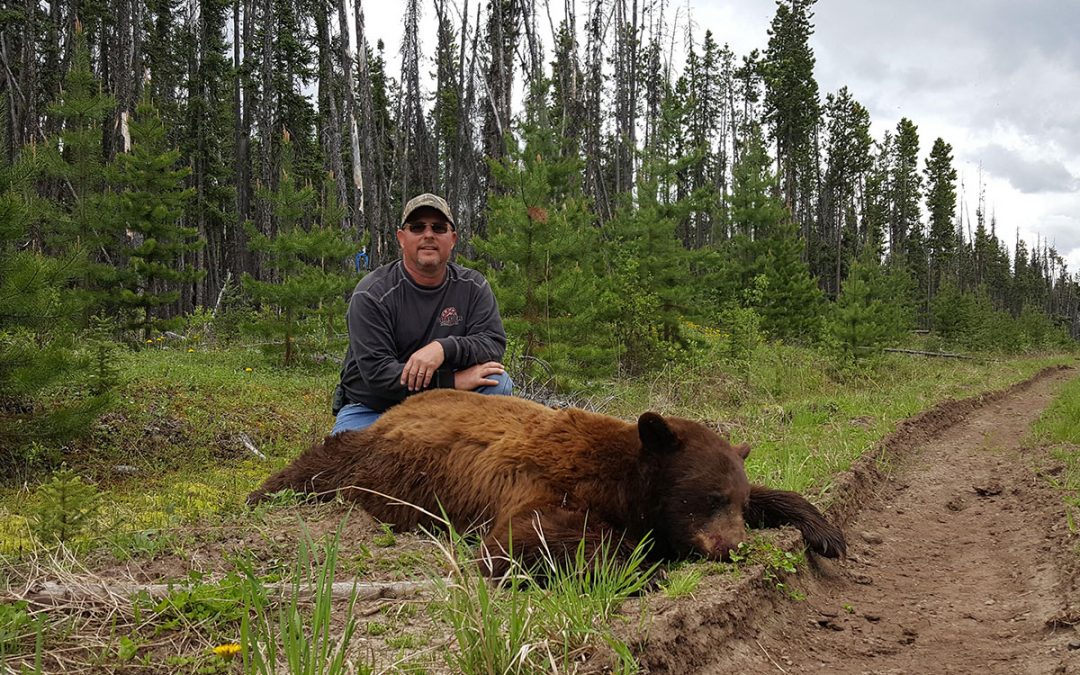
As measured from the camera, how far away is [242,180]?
94.9 feet

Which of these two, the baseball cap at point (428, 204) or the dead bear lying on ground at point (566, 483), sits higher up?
the baseball cap at point (428, 204)

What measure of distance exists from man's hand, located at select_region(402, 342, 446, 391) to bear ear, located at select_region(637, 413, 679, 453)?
1438mm

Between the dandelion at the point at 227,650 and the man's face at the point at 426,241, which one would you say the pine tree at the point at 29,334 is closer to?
the man's face at the point at 426,241

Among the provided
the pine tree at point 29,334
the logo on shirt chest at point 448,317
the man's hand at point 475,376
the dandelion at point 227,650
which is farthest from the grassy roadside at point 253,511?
the logo on shirt chest at point 448,317

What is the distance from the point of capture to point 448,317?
15.3 ft

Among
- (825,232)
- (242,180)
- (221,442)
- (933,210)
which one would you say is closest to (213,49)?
(242,180)

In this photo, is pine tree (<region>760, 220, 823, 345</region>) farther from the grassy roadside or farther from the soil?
the soil

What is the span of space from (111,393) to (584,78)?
80.6 feet

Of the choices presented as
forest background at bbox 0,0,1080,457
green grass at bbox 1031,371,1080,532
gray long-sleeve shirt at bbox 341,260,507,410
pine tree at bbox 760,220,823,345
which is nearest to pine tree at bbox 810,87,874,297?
forest background at bbox 0,0,1080,457

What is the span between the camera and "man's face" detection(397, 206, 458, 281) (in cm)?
452

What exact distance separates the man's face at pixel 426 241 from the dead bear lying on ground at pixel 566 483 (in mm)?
1144

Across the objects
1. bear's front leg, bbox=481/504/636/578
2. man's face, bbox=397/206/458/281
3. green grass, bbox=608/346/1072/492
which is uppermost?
man's face, bbox=397/206/458/281

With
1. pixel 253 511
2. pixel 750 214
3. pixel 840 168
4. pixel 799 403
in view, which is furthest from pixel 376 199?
pixel 840 168

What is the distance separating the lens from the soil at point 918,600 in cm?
252
